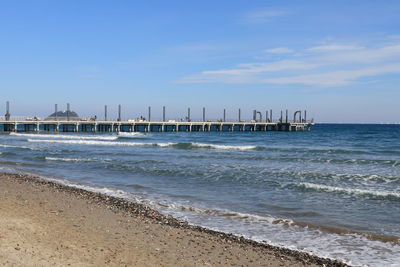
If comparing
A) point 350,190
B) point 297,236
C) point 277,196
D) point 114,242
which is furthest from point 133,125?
point 114,242

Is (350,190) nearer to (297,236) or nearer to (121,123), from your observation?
(297,236)

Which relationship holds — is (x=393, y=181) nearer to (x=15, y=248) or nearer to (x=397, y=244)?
(x=397, y=244)

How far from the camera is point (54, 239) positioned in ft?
24.0

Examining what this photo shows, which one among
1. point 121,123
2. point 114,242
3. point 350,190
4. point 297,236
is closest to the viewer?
point 114,242

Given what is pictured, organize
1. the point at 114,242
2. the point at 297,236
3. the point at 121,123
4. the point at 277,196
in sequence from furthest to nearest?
the point at 121,123 < the point at 277,196 < the point at 297,236 < the point at 114,242

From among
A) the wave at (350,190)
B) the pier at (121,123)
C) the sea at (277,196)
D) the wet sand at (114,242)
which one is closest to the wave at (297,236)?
the sea at (277,196)

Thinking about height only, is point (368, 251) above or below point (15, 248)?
below

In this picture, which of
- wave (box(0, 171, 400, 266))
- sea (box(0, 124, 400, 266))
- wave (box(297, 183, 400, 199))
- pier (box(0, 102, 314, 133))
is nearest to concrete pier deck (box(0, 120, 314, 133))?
pier (box(0, 102, 314, 133))

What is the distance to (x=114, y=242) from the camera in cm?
763

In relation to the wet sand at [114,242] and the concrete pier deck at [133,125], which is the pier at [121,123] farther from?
the wet sand at [114,242]

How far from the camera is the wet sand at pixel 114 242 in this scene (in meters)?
6.58

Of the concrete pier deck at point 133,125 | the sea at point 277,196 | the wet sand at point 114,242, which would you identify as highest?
the concrete pier deck at point 133,125

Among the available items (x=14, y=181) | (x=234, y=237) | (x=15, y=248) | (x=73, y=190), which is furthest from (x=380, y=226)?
(x=14, y=181)

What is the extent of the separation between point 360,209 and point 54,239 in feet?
28.5
